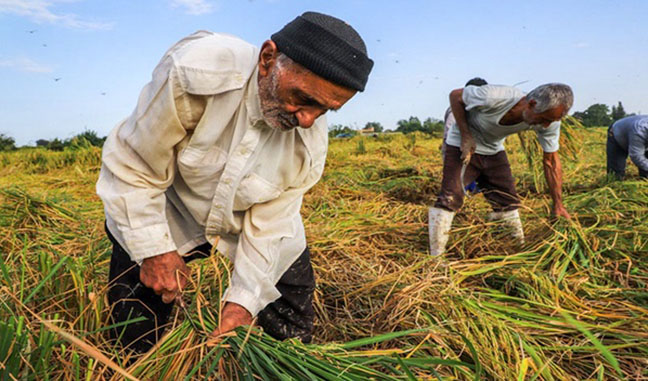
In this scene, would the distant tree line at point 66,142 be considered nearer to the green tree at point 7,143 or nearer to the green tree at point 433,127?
the green tree at point 7,143

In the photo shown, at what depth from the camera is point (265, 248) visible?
56.9 inches

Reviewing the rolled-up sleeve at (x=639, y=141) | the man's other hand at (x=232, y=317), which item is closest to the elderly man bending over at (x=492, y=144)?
the man's other hand at (x=232, y=317)

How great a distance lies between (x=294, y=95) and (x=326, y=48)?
0.15 meters

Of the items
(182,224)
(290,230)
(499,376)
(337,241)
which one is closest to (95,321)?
(182,224)

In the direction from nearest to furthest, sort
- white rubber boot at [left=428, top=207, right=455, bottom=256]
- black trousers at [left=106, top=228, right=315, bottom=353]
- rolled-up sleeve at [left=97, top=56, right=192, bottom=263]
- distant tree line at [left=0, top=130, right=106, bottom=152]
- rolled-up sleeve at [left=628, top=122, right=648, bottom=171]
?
1. rolled-up sleeve at [left=97, top=56, right=192, bottom=263]
2. black trousers at [left=106, top=228, right=315, bottom=353]
3. white rubber boot at [left=428, top=207, right=455, bottom=256]
4. rolled-up sleeve at [left=628, top=122, right=648, bottom=171]
5. distant tree line at [left=0, top=130, right=106, bottom=152]

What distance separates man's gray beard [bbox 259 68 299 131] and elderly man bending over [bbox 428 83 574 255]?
1.96 meters

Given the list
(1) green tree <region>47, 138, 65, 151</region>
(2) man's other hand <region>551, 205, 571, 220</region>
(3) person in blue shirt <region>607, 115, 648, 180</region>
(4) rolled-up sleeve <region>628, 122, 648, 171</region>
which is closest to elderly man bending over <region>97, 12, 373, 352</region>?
(2) man's other hand <region>551, 205, 571, 220</region>

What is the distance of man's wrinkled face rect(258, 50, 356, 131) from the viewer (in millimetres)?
1178

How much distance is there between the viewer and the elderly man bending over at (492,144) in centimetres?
287

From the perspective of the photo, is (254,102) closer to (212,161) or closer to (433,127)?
(212,161)

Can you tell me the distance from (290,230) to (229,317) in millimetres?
373

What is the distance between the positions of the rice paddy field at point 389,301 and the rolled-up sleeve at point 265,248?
0.30 feet

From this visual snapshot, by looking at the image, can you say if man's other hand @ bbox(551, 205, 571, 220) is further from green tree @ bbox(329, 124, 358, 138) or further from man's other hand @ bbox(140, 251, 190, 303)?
green tree @ bbox(329, 124, 358, 138)

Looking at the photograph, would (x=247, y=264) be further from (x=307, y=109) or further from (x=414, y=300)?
(x=414, y=300)
